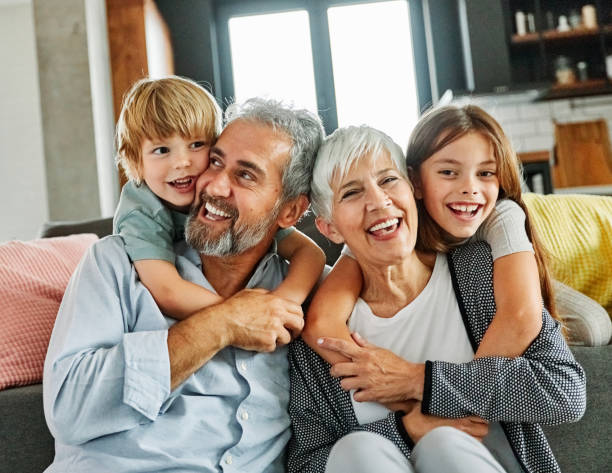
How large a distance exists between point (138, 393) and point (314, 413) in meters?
0.40

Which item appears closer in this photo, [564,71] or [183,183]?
[183,183]

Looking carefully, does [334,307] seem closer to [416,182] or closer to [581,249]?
[416,182]

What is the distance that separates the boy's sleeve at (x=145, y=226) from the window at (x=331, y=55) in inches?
175

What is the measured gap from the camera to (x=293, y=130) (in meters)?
1.52

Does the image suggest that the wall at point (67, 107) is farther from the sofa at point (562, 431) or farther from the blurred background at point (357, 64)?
the sofa at point (562, 431)

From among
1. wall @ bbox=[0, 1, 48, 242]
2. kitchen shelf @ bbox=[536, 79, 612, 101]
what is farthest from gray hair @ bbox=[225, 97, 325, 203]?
wall @ bbox=[0, 1, 48, 242]

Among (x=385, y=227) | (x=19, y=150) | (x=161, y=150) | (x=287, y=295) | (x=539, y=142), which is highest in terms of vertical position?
(x=19, y=150)

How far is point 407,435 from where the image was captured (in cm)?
123

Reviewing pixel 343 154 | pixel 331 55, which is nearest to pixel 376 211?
pixel 343 154

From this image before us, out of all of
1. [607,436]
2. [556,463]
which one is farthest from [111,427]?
[607,436]

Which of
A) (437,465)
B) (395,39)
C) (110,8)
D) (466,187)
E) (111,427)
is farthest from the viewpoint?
(395,39)

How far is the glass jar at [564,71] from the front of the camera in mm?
5398

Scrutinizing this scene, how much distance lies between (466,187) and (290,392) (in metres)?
0.62

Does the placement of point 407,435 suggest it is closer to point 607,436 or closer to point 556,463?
point 556,463
